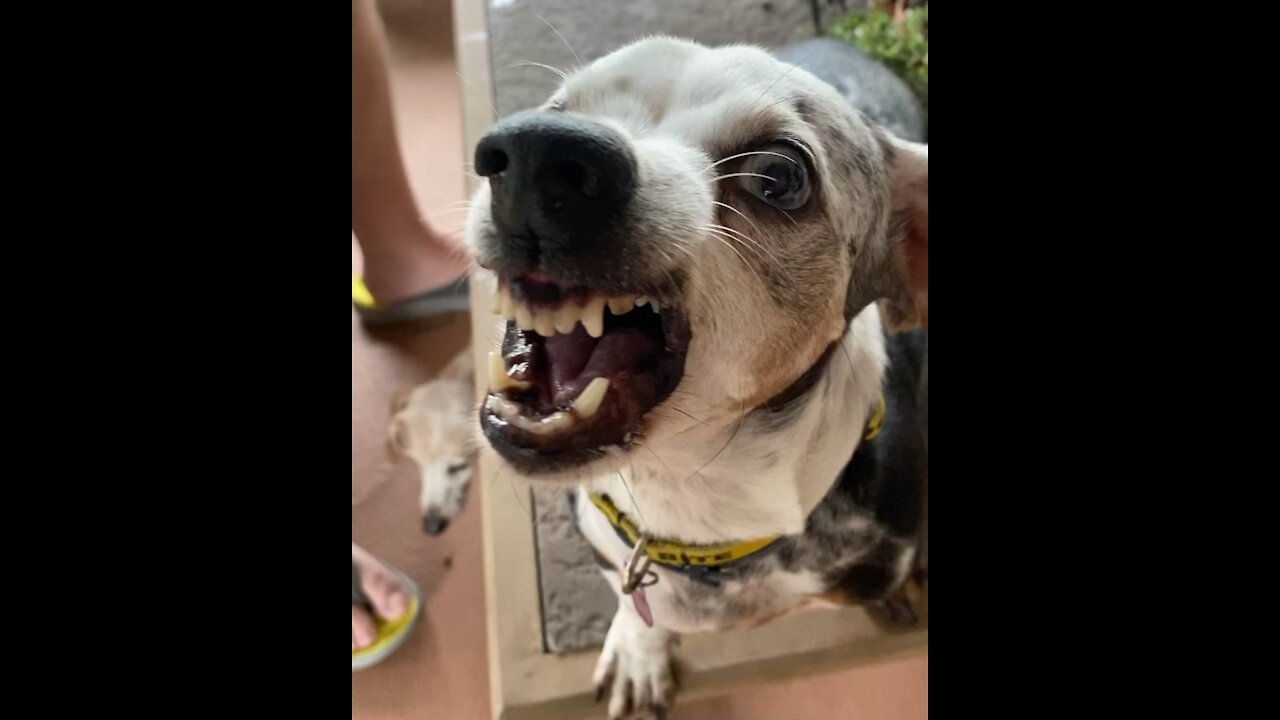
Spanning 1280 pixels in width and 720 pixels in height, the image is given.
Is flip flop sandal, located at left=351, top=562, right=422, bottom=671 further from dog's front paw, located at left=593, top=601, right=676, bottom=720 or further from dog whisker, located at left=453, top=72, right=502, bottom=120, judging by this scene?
dog whisker, located at left=453, top=72, right=502, bottom=120

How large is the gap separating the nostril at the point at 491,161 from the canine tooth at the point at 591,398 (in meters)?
0.26

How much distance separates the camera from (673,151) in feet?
2.92

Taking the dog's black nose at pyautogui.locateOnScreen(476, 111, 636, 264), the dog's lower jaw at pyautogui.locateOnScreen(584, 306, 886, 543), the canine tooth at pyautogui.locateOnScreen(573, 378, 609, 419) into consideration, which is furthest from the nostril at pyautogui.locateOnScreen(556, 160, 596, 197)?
the dog's lower jaw at pyautogui.locateOnScreen(584, 306, 886, 543)

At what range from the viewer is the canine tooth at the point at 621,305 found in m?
0.86

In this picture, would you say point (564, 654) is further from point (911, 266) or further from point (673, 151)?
point (673, 151)

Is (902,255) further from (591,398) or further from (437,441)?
(437,441)

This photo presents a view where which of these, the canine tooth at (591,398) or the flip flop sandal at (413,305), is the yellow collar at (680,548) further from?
the flip flop sandal at (413,305)

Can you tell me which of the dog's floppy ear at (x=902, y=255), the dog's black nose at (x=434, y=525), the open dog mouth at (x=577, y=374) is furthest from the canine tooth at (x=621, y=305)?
the dog's black nose at (x=434, y=525)

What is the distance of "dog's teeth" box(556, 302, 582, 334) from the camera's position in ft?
2.83
